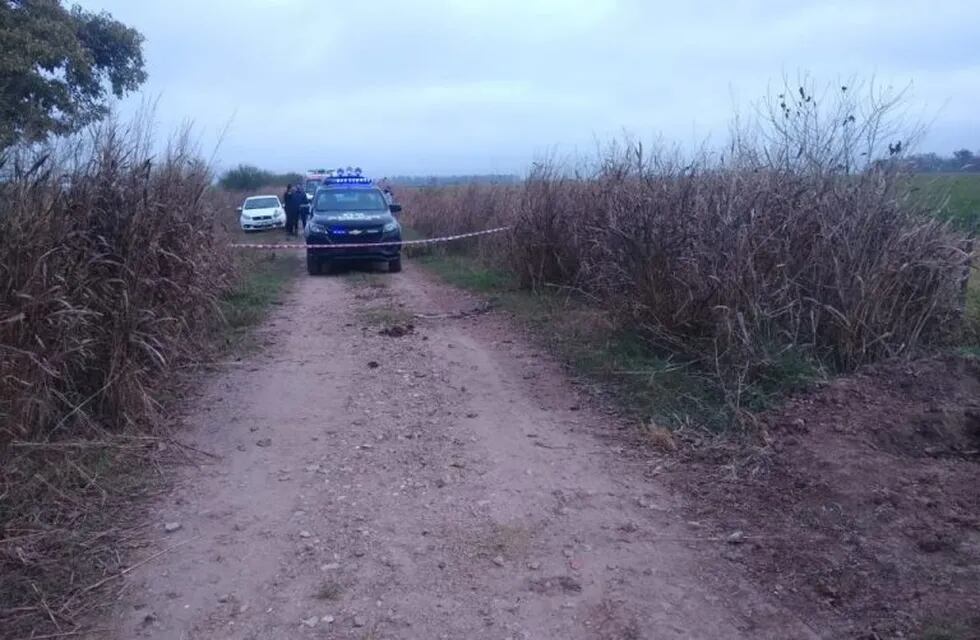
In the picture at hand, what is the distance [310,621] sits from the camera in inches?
177

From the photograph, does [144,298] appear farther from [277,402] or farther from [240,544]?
[240,544]

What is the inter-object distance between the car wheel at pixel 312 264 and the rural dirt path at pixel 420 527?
1048 cm

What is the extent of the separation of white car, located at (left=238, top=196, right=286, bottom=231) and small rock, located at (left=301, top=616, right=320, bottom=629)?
A: 2856 centimetres

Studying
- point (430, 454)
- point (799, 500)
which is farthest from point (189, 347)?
point (799, 500)

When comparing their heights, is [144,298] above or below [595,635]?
above

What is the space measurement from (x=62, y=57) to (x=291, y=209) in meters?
15.0

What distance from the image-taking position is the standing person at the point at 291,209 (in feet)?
96.2

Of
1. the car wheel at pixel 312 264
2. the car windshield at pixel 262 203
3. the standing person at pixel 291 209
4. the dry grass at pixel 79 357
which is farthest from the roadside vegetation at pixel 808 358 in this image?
the car windshield at pixel 262 203

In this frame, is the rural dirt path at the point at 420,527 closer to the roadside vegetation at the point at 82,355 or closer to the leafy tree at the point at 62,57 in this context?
the roadside vegetation at the point at 82,355

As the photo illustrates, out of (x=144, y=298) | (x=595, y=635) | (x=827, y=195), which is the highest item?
(x=827, y=195)

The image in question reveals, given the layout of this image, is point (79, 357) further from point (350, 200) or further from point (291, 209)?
point (291, 209)

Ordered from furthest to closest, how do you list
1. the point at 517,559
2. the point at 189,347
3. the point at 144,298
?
the point at 189,347
the point at 144,298
the point at 517,559

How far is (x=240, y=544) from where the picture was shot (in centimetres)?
538

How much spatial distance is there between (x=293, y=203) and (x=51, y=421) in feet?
76.8
